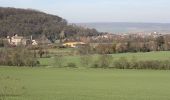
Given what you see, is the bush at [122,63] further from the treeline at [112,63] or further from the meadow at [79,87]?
the meadow at [79,87]

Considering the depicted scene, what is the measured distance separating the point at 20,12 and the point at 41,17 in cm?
822

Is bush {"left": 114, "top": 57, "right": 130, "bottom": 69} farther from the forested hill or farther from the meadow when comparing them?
the forested hill

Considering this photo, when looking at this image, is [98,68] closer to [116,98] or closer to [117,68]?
[117,68]

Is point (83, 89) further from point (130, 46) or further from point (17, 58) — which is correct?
point (130, 46)

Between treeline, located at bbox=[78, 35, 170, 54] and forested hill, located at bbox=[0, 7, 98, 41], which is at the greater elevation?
forested hill, located at bbox=[0, 7, 98, 41]

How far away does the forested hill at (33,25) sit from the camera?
127 metres

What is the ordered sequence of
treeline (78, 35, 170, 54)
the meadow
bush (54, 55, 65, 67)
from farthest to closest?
treeline (78, 35, 170, 54) → bush (54, 55, 65, 67) → the meadow

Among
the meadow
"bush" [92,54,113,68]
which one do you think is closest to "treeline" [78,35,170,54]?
the meadow

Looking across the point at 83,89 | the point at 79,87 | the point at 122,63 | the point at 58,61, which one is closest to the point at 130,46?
the point at 122,63

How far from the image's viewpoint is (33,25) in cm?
13200

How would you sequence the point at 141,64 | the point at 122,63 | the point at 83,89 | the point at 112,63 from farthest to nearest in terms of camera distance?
the point at 112,63, the point at 122,63, the point at 141,64, the point at 83,89

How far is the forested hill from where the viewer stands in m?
127

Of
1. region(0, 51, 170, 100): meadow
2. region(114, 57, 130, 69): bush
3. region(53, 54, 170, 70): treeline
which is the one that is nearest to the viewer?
region(0, 51, 170, 100): meadow

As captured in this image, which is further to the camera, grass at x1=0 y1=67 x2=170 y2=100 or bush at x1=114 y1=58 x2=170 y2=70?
bush at x1=114 y1=58 x2=170 y2=70
